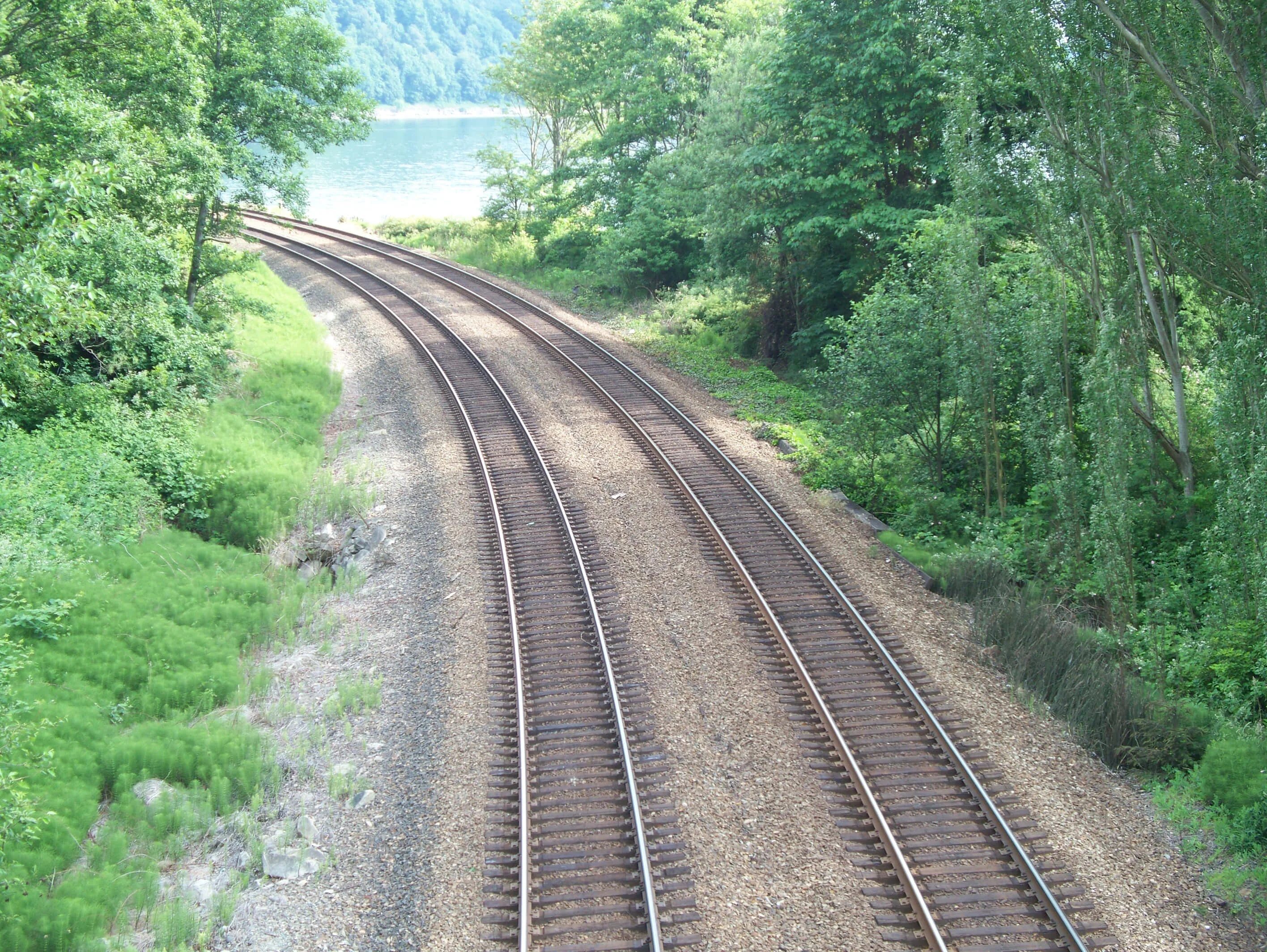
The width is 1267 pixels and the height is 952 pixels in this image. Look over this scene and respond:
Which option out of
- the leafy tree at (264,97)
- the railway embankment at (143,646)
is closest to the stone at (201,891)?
the railway embankment at (143,646)

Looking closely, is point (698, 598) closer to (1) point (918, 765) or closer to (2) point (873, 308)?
(1) point (918, 765)

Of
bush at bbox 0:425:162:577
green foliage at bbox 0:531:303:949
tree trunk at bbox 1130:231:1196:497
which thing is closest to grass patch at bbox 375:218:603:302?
bush at bbox 0:425:162:577

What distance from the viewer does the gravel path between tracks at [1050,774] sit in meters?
7.47

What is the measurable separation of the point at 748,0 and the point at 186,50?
19.9 metres

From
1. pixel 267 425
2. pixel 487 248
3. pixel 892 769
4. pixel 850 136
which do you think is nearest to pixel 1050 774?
pixel 892 769

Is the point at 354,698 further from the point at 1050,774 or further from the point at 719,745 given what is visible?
the point at 1050,774

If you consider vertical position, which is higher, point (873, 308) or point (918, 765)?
point (873, 308)

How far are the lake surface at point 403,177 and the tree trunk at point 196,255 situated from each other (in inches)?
484

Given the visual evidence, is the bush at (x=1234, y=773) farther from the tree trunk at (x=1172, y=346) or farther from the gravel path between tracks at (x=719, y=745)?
the tree trunk at (x=1172, y=346)

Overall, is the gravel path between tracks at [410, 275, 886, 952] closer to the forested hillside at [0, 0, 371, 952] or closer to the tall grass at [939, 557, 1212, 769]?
the tall grass at [939, 557, 1212, 769]

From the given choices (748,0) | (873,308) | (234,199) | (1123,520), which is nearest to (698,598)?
(1123,520)

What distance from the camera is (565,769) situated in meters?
9.09

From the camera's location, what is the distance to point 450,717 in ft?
32.6

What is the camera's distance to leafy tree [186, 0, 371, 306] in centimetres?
1908
